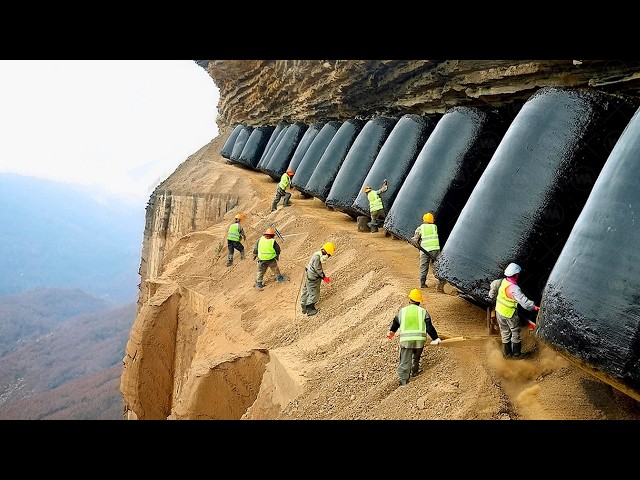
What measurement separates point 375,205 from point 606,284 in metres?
6.78

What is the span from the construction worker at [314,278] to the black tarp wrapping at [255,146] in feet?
58.1

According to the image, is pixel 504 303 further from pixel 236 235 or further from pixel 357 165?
pixel 357 165

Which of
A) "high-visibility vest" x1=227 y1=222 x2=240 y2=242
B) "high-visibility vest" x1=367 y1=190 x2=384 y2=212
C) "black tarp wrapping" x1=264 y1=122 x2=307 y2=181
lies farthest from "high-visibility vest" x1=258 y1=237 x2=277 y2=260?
"black tarp wrapping" x1=264 y1=122 x2=307 y2=181

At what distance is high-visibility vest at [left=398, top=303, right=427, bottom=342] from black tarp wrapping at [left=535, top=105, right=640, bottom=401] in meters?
1.15

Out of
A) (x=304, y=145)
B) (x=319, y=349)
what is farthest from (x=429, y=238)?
(x=304, y=145)

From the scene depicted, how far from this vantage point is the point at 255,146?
25.2 meters

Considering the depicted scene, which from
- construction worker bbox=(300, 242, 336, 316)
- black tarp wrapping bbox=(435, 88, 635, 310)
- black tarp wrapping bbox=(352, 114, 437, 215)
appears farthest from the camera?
black tarp wrapping bbox=(352, 114, 437, 215)

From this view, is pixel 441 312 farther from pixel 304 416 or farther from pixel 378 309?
pixel 304 416

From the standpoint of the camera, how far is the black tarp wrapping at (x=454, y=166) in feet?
27.8

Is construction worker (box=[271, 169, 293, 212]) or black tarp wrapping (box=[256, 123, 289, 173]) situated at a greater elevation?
black tarp wrapping (box=[256, 123, 289, 173])

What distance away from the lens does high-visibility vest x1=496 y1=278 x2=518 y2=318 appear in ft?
17.6

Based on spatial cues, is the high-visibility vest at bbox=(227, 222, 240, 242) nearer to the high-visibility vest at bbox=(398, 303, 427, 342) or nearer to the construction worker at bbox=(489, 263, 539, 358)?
the high-visibility vest at bbox=(398, 303, 427, 342)

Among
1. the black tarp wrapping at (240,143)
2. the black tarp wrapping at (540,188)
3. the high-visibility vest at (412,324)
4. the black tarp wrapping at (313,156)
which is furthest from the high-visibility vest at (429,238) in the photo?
the black tarp wrapping at (240,143)

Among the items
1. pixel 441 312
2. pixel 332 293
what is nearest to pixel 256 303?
pixel 332 293
